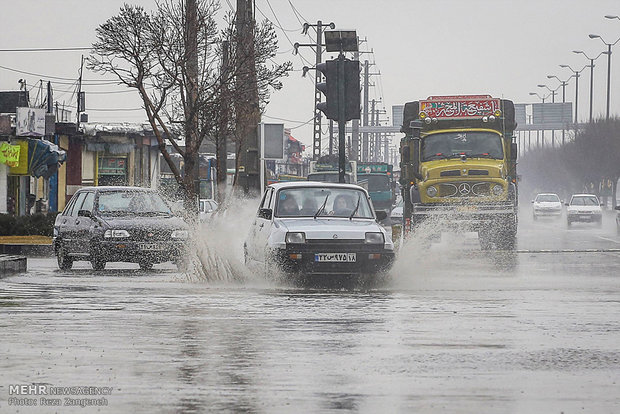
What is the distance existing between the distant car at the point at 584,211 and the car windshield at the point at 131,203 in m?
37.9

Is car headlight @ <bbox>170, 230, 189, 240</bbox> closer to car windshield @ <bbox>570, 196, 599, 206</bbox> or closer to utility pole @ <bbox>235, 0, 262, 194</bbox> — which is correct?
utility pole @ <bbox>235, 0, 262, 194</bbox>

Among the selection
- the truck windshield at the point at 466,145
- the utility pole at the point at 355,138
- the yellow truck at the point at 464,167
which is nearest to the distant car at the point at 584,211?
the utility pole at the point at 355,138

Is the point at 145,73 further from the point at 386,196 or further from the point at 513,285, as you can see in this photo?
the point at 386,196

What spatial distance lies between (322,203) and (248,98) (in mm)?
16001

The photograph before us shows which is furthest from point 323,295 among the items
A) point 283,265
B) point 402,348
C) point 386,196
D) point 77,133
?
point 386,196

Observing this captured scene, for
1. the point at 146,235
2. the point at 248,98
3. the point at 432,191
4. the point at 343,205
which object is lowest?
the point at 146,235

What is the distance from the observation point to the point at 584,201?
2410 inches

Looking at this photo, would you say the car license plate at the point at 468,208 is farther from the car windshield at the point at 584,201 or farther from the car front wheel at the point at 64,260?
the car windshield at the point at 584,201

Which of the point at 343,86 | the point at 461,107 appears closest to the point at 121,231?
the point at 343,86

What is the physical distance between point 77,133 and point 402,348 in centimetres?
5178

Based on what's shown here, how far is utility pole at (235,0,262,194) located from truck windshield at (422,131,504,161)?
4121mm

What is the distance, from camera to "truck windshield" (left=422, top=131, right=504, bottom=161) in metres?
31.1

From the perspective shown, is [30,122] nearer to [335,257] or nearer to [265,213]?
[265,213]

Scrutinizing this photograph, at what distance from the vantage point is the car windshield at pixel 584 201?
60.8m
